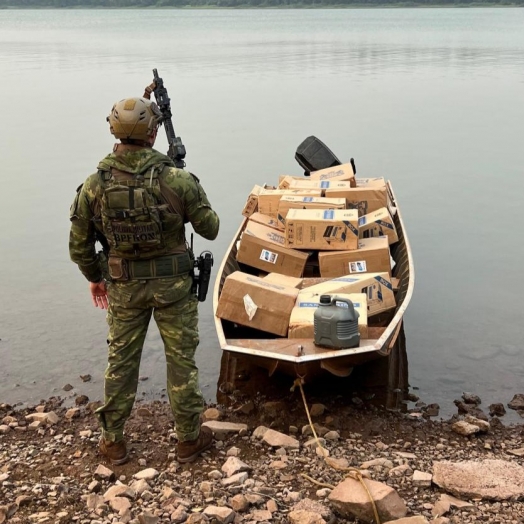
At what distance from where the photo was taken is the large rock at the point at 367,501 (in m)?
4.47

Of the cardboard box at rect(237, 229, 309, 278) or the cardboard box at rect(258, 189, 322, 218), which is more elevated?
the cardboard box at rect(258, 189, 322, 218)

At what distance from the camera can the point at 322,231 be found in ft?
26.6

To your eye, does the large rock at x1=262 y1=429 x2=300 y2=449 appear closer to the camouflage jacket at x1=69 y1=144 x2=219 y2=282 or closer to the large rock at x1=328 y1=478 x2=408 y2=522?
the large rock at x1=328 y1=478 x2=408 y2=522

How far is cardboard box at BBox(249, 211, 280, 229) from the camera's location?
→ 8938 millimetres

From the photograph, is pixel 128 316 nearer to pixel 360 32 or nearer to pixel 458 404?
pixel 458 404

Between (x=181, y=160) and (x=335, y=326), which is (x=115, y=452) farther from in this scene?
(x=181, y=160)

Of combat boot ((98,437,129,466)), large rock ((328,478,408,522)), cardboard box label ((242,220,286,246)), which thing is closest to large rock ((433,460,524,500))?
large rock ((328,478,408,522))

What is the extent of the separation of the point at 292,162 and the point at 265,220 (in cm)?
985

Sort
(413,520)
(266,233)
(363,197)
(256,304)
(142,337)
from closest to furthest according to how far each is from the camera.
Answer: (413,520) < (142,337) < (256,304) < (266,233) < (363,197)

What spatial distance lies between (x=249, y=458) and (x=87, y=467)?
3.74ft

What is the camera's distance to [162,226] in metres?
4.97

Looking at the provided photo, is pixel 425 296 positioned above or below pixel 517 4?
below

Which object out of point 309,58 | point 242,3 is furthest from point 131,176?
point 242,3

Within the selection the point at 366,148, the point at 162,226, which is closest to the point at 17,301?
the point at 162,226
